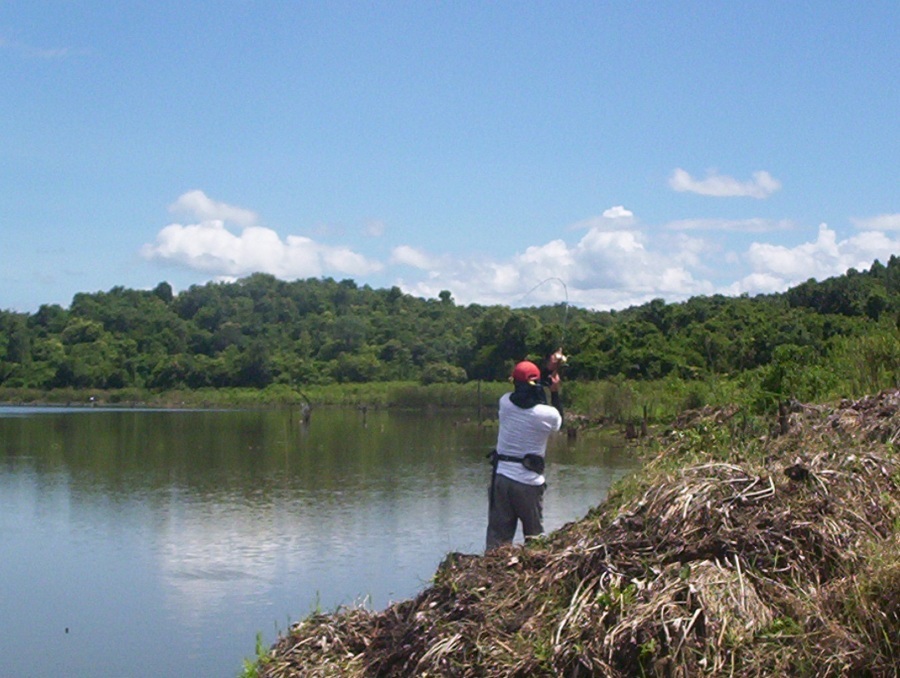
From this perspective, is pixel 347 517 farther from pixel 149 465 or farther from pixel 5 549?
pixel 149 465

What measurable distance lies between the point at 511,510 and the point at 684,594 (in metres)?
2.59

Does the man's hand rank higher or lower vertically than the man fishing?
higher

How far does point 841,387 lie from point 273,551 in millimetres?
7532

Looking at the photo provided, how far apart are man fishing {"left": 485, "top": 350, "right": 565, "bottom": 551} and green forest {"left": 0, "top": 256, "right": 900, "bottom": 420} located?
7274mm

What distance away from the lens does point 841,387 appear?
565 inches

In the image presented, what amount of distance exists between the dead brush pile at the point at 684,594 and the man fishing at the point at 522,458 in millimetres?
890

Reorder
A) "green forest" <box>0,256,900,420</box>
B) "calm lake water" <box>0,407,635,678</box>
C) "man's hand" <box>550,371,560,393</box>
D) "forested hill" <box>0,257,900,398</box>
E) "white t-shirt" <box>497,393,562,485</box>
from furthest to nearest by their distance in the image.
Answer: "forested hill" <box>0,257,900,398</box> → "green forest" <box>0,256,900,420</box> → "calm lake water" <box>0,407,635,678</box> → "man's hand" <box>550,371,560,393</box> → "white t-shirt" <box>497,393,562,485</box>

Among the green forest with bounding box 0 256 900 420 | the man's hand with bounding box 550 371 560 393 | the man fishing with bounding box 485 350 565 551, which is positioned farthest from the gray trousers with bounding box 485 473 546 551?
the green forest with bounding box 0 256 900 420

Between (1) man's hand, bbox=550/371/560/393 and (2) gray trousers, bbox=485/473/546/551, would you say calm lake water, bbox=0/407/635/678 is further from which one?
(1) man's hand, bbox=550/371/560/393

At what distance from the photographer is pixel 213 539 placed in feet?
44.5

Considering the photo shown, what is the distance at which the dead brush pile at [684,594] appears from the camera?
15.5 ft

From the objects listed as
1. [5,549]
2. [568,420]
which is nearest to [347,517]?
[5,549]

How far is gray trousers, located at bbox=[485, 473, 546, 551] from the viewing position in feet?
24.0

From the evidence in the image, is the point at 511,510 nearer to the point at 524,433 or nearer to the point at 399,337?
the point at 524,433
